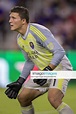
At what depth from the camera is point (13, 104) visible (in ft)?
30.3

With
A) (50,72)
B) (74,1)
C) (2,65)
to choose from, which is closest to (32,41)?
(50,72)

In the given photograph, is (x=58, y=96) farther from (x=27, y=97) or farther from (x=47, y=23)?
(x=47, y=23)

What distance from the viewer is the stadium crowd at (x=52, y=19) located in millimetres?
12461

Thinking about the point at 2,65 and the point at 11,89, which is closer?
the point at 11,89

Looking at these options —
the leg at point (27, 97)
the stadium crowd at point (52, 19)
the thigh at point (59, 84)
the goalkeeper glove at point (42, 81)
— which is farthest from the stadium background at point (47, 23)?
the goalkeeper glove at point (42, 81)

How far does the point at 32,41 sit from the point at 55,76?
0.51m

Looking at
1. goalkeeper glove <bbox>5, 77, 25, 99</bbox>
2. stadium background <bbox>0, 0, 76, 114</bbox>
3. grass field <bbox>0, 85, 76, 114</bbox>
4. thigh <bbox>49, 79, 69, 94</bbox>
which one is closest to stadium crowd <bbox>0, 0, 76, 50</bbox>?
stadium background <bbox>0, 0, 76, 114</bbox>

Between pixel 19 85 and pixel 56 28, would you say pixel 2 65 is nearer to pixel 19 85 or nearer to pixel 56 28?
pixel 56 28

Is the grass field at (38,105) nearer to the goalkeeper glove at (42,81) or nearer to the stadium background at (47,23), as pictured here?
the stadium background at (47,23)

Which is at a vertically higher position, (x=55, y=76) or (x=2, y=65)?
(x=55, y=76)

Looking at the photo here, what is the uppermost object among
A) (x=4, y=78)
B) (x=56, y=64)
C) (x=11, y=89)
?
(x=56, y=64)

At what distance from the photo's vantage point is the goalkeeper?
5707 mm

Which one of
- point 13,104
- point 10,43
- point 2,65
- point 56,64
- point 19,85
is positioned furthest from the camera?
point 10,43

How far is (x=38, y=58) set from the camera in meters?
5.96
